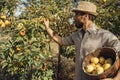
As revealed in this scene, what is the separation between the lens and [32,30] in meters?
5.05

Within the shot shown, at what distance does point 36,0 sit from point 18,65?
1.10 metres

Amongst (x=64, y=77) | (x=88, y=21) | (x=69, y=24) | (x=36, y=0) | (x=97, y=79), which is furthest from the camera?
(x=64, y=77)

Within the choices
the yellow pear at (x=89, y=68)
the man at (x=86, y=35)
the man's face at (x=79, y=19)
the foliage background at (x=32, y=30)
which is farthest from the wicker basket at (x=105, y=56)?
the foliage background at (x=32, y=30)

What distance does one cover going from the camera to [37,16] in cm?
542

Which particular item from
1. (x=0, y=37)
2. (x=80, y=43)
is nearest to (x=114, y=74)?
(x=80, y=43)

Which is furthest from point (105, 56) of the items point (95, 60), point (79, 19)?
point (79, 19)

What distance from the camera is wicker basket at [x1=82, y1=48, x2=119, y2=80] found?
3.37 metres

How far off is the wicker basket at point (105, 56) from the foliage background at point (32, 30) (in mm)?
1414

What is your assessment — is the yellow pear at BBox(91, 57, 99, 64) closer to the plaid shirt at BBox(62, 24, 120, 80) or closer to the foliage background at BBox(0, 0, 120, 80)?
the plaid shirt at BBox(62, 24, 120, 80)

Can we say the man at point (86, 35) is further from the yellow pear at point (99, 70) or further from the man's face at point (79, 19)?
the yellow pear at point (99, 70)

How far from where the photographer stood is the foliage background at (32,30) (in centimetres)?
505

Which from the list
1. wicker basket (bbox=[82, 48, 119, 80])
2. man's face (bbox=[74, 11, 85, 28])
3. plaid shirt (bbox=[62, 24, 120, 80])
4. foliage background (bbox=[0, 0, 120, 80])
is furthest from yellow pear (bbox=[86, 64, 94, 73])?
foliage background (bbox=[0, 0, 120, 80])

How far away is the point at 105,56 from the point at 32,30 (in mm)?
1564

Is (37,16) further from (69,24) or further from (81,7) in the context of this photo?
(81,7)
